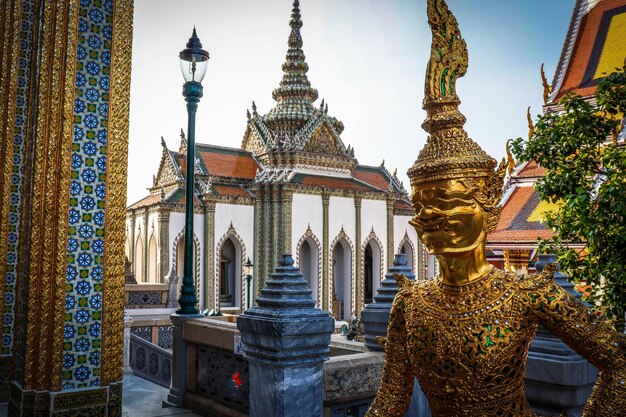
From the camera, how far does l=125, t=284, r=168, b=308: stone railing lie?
575 inches

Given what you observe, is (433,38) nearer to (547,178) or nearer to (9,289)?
(547,178)

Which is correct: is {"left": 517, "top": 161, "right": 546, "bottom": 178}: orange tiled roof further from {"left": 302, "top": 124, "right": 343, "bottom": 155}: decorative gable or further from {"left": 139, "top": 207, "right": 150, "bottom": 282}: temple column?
{"left": 139, "top": 207, "right": 150, "bottom": 282}: temple column

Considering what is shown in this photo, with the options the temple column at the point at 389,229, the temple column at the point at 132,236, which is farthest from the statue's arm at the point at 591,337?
the temple column at the point at 389,229

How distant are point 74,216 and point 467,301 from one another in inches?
129

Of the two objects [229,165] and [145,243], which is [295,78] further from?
[145,243]

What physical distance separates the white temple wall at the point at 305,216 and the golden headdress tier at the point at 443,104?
21.5 meters

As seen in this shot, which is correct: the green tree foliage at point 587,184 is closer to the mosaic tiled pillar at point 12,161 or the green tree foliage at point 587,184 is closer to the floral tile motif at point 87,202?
the floral tile motif at point 87,202

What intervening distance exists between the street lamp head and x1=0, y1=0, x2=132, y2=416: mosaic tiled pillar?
2.22 meters

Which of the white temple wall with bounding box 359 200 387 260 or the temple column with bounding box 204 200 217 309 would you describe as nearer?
the temple column with bounding box 204 200 217 309

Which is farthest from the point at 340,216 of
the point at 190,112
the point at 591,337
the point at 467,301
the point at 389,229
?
the point at 591,337

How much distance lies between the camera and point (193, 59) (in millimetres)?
7004

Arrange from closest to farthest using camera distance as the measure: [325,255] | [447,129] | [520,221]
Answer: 1. [447,129]
2. [520,221]
3. [325,255]

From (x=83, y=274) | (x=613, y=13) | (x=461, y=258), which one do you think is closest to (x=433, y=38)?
(x=461, y=258)

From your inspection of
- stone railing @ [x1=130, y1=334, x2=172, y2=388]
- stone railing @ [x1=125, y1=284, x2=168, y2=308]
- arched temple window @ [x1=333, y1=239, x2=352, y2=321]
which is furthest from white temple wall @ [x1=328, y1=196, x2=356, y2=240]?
stone railing @ [x1=130, y1=334, x2=172, y2=388]
